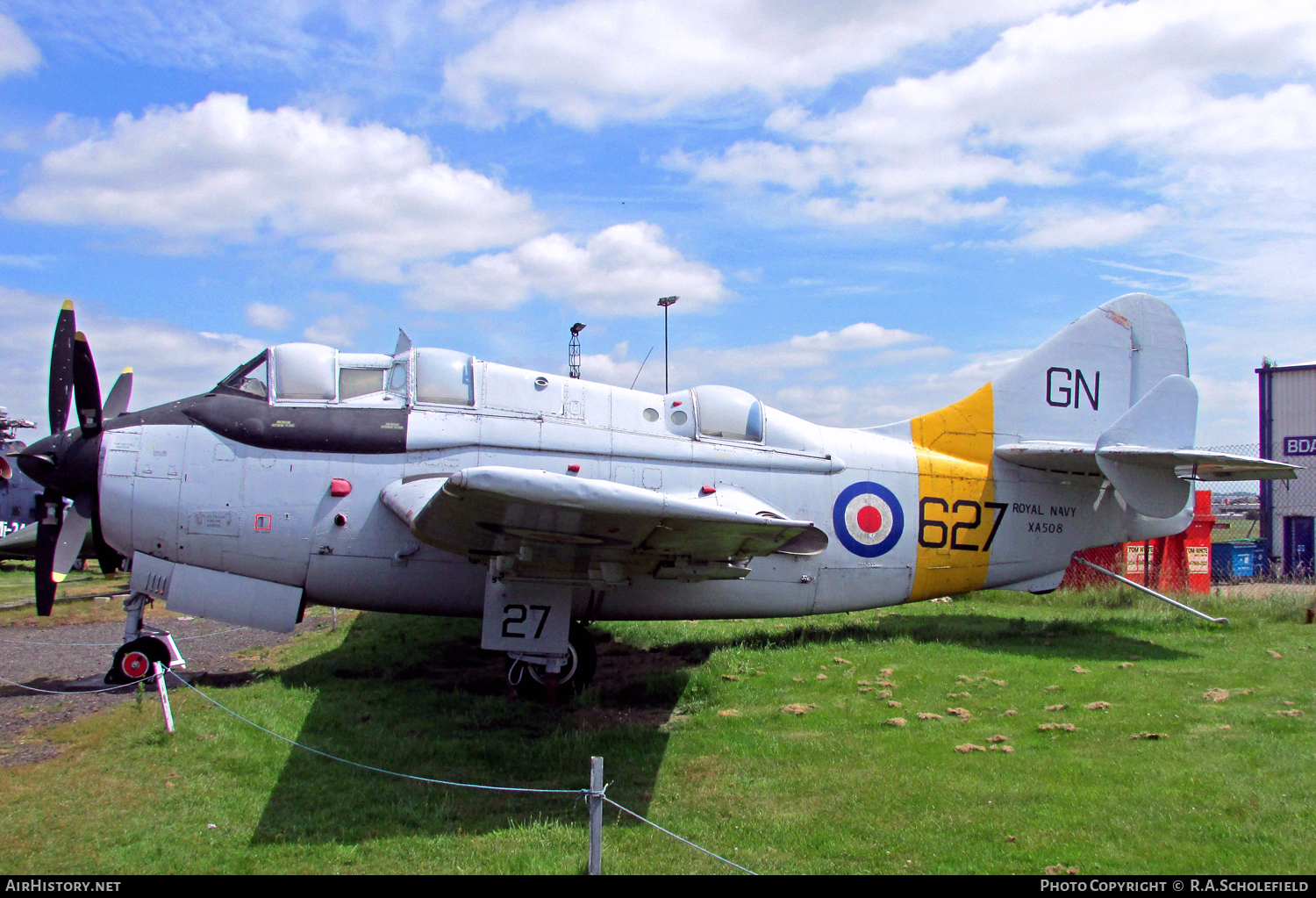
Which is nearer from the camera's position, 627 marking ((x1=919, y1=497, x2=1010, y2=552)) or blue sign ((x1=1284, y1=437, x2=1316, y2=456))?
627 marking ((x1=919, y1=497, x2=1010, y2=552))

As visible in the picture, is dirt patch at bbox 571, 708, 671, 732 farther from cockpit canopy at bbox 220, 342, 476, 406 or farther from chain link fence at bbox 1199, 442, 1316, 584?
chain link fence at bbox 1199, 442, 1316, 584

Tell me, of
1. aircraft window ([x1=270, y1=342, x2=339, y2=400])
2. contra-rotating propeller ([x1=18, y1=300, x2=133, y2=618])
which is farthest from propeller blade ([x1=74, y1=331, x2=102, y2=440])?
aircraft window ([x1=270, y1=342, x2=339, y2=400])

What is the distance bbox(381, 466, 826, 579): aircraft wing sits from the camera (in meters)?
5.15

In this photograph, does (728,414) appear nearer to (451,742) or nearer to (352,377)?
(352,377)

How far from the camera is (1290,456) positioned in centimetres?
1842

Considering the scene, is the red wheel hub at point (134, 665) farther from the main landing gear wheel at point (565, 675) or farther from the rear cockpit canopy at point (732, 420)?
the rear cockpit canopy at point (732, 420)

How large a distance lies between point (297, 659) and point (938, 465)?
8319mm

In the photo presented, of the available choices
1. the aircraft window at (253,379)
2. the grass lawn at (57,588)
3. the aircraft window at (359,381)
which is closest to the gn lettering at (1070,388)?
the aircraft window at (359,381)

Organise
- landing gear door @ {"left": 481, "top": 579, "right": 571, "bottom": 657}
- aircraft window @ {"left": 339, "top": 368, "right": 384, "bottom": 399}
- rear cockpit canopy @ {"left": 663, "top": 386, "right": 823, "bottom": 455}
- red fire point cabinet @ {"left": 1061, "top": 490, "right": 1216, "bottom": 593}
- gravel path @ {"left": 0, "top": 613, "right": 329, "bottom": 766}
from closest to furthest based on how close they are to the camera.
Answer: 1. gravel path @ {"left": 0, "top": 613, "right": 329, "bottom": 766}
2. landing gear door @ {"left": 481, "top": 579, "right": 571, "bottom": 657}
3. aircraft window @ {"left": 339, "top": 368, "right": 384, "bottom": 399}
4. rear cockpit canopy @ {"left": 663, "top": 386, "right": 823, "bottom": 455}
5. red fire point cabinet @ {"left": 1061, "top": 490, "right": 1216, "bottom": 593}

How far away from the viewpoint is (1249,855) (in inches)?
173

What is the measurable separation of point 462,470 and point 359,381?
2170 millimetres

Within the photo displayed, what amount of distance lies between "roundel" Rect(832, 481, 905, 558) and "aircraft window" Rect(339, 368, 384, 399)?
16.4ft

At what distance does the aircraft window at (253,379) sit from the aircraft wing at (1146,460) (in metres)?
8.40

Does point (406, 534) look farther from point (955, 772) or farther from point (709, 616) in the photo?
point (955, 772)
